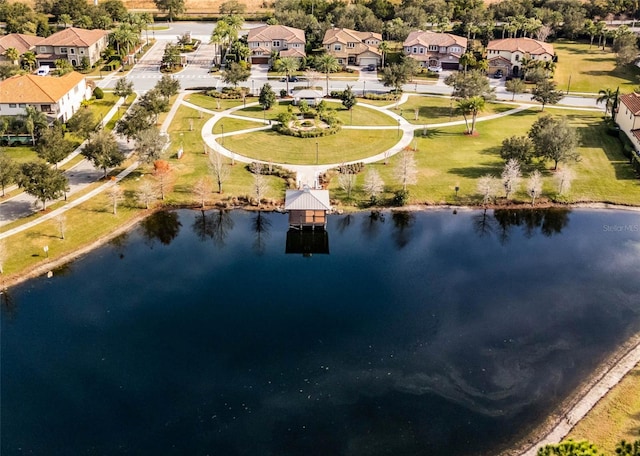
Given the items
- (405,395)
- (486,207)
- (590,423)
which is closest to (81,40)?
(486,207)

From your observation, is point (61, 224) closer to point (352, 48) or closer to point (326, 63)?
point (326, 63)

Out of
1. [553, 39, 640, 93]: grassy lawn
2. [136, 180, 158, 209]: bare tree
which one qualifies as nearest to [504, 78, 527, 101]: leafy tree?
[553, 39, 640, 93]: grassy lawn

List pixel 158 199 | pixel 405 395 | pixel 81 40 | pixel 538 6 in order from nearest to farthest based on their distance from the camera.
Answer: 1. pixel 405 395
2. pixel 158 199
3. pixel 81 40
4. pixel 538 6

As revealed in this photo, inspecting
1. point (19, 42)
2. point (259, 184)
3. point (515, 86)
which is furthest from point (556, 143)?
point (19, 42)

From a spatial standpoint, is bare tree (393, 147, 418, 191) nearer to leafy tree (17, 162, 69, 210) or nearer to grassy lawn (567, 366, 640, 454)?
grassy lawn (567, 366, 640, 454)

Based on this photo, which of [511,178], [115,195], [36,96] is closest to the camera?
[115,195]

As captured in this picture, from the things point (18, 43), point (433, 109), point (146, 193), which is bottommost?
point (146, 193)

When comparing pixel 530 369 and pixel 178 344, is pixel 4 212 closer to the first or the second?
pixel 178 344
